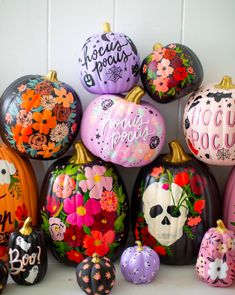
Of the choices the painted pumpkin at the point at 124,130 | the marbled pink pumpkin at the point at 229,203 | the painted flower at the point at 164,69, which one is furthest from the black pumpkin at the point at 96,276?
the painted flower at the point at 164,69

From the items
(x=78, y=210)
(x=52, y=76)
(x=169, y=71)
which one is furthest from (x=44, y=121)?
(x=169, y=71)

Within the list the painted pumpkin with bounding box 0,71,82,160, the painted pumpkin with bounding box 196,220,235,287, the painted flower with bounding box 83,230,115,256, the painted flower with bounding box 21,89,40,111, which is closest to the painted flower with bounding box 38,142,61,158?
the painted pumpkin with bounding box 0,71,82,160

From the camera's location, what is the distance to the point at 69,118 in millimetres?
1132

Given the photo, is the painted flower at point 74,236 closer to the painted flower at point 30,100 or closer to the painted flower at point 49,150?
the painted flower at point 49,150

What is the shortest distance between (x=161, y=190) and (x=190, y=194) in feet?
0.26

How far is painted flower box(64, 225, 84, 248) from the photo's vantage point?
1123 mm

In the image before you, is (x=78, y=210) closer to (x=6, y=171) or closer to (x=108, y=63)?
(x=6, y=171)

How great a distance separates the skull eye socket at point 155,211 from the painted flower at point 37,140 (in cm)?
34

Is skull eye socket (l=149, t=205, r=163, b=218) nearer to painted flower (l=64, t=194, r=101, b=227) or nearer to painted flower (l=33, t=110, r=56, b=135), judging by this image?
painted flower (l=64, t=194, r=101, b=227)

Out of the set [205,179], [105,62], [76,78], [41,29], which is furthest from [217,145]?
[41,29]

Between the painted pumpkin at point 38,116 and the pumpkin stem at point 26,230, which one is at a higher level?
the painted pumpkin at point 38,116

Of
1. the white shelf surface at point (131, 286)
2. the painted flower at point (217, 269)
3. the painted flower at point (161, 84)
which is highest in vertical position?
the painted flower at point (161, 84)

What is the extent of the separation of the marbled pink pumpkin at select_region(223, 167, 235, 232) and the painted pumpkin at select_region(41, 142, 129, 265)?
11.7 inches

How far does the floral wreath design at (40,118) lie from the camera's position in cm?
109
